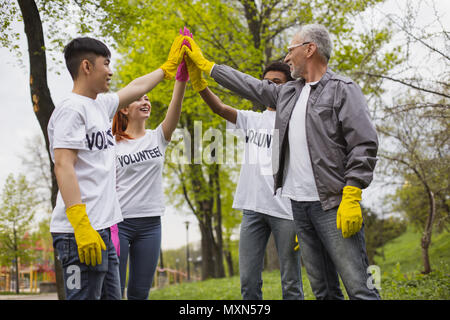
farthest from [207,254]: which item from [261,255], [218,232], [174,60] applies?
[174,60]

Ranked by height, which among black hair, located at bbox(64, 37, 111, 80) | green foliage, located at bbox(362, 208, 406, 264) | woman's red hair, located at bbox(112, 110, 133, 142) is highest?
black hair, located at bbox(64, 37, 111, 80)

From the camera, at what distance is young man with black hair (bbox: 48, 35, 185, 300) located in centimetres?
216

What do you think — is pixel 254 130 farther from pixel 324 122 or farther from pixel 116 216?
pixel 116 216

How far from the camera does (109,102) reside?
262 centimetres

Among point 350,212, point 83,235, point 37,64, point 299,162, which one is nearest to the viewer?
point 83,235

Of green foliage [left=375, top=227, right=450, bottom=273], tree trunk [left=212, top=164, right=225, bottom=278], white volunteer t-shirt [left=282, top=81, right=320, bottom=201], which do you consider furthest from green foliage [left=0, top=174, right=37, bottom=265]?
tree trunk [left=212, top=164, right=225, bottom=278]

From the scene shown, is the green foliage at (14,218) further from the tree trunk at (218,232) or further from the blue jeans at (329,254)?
the tree trunk at (218,232)

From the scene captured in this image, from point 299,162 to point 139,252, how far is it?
156 centimetres

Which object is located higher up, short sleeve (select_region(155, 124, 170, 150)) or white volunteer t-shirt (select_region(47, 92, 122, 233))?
short sleeve (select_region(155, 124, 170, 150))

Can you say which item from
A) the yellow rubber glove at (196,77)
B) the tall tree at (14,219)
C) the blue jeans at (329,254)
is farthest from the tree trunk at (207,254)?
the blue jeans at (329,254)

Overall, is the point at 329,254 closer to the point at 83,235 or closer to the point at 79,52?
the point at 83,235

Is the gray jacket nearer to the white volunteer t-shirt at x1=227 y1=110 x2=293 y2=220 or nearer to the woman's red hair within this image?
the white volunteer t-shirt at x1=227 y1=110 x2=293 y2=220

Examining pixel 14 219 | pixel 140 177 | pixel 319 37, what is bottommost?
pixel 14 219

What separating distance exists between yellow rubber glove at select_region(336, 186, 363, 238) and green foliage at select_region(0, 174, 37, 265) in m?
7.35
